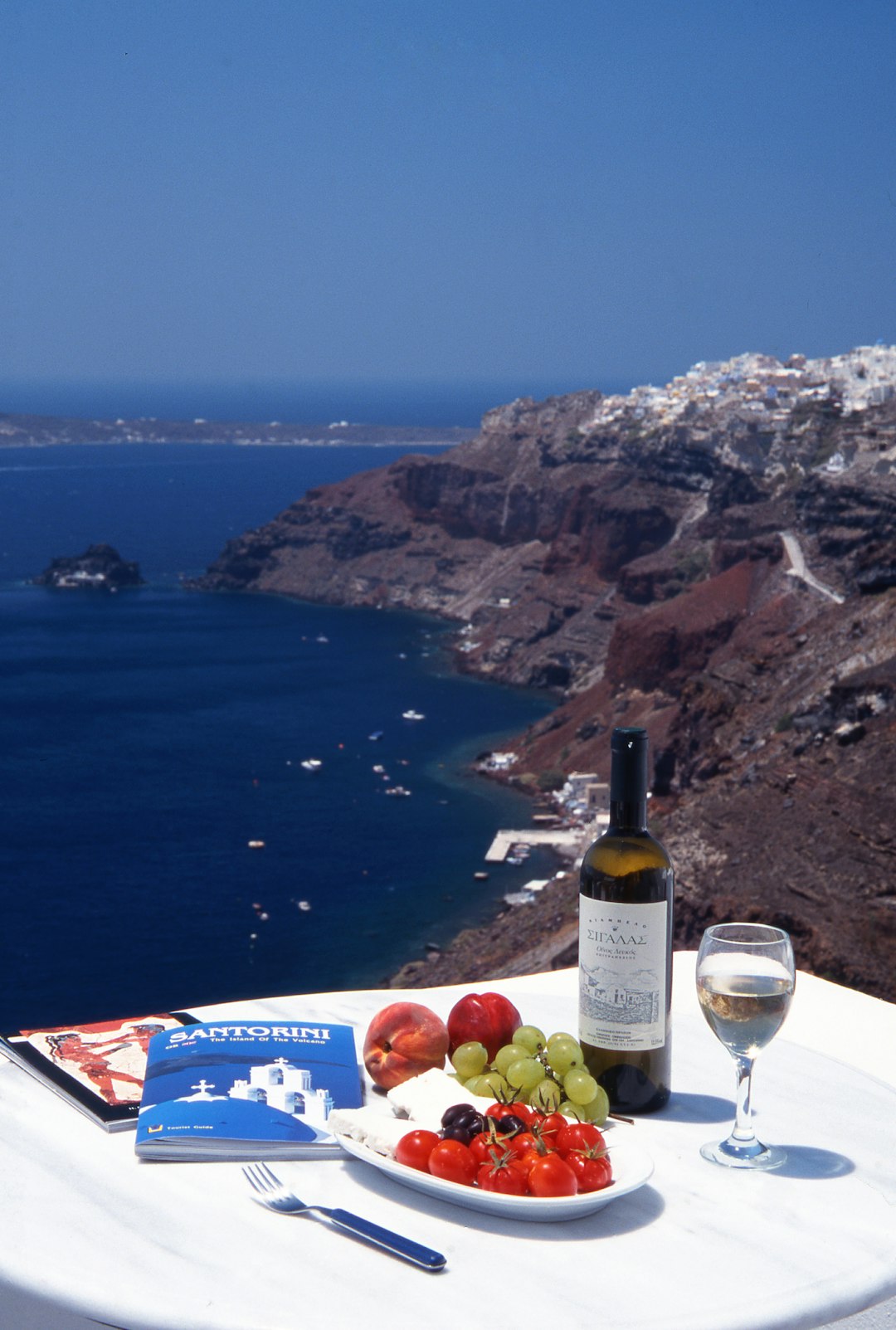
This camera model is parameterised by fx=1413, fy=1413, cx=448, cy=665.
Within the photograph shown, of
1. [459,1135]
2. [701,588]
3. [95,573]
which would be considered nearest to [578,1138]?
[459,1135]

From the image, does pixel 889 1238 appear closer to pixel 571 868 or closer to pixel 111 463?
pixel 571 868

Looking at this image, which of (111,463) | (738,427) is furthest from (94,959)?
(111,463)

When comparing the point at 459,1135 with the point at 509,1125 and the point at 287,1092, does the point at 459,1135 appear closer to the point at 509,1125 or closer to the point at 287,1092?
the point at 509,1125

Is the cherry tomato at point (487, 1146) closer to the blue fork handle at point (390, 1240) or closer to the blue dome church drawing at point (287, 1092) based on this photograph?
the blue fork handle at point (390, 1240)

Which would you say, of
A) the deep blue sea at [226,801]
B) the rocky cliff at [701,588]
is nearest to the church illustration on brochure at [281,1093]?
the rocky cliff at [701,588]

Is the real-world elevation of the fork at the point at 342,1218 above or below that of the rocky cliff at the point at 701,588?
above

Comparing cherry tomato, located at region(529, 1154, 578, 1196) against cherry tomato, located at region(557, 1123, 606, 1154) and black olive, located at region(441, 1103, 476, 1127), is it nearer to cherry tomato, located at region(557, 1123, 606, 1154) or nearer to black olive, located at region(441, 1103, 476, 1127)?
cherry tomato, located at region(557, 1123, 606, 1154)

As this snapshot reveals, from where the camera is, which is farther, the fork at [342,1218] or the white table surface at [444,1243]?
the fork at [342,1218]
